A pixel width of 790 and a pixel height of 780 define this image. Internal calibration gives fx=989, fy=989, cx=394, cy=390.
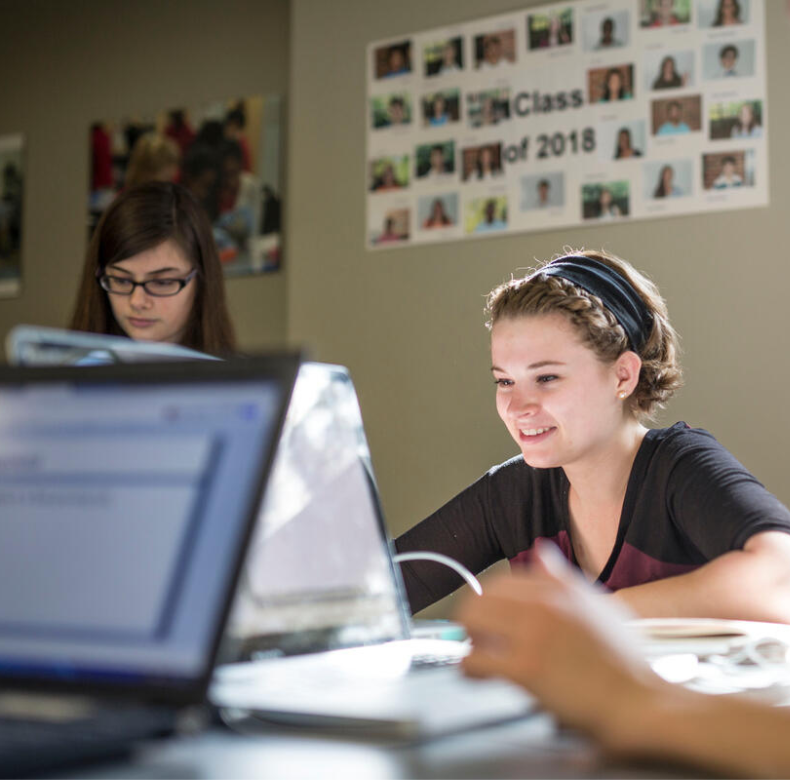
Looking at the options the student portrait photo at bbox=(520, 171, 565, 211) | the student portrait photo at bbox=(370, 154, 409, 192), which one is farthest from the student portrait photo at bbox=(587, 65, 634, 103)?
the student portrait photo at bbox=(370, 154, 409, 192)

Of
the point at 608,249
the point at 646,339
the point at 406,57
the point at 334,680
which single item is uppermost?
the point at 406,57

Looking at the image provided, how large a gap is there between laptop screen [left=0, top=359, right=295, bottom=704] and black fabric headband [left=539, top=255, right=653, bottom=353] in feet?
3.92

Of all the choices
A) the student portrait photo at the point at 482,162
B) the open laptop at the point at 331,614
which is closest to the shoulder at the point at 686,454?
the open laptop at the point at 331,614

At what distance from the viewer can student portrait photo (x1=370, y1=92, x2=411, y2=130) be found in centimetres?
288

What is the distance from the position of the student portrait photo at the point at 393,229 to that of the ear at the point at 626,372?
4.17 feet

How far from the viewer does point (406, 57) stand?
2.87 meters

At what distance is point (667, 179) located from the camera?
249 cm

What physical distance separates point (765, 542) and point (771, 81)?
1.59 metres

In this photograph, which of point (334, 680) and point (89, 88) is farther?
point (89, 88)

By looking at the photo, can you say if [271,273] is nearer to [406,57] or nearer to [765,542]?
[406,57]

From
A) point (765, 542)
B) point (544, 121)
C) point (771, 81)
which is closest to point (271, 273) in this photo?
point (544, 121)

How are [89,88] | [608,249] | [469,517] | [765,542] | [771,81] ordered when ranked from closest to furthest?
[765,542], [469,517], [771,81], [608,249], [89,88]

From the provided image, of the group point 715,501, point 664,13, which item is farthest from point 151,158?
point 715,501

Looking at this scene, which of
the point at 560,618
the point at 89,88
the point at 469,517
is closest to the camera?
the point at 560,618
